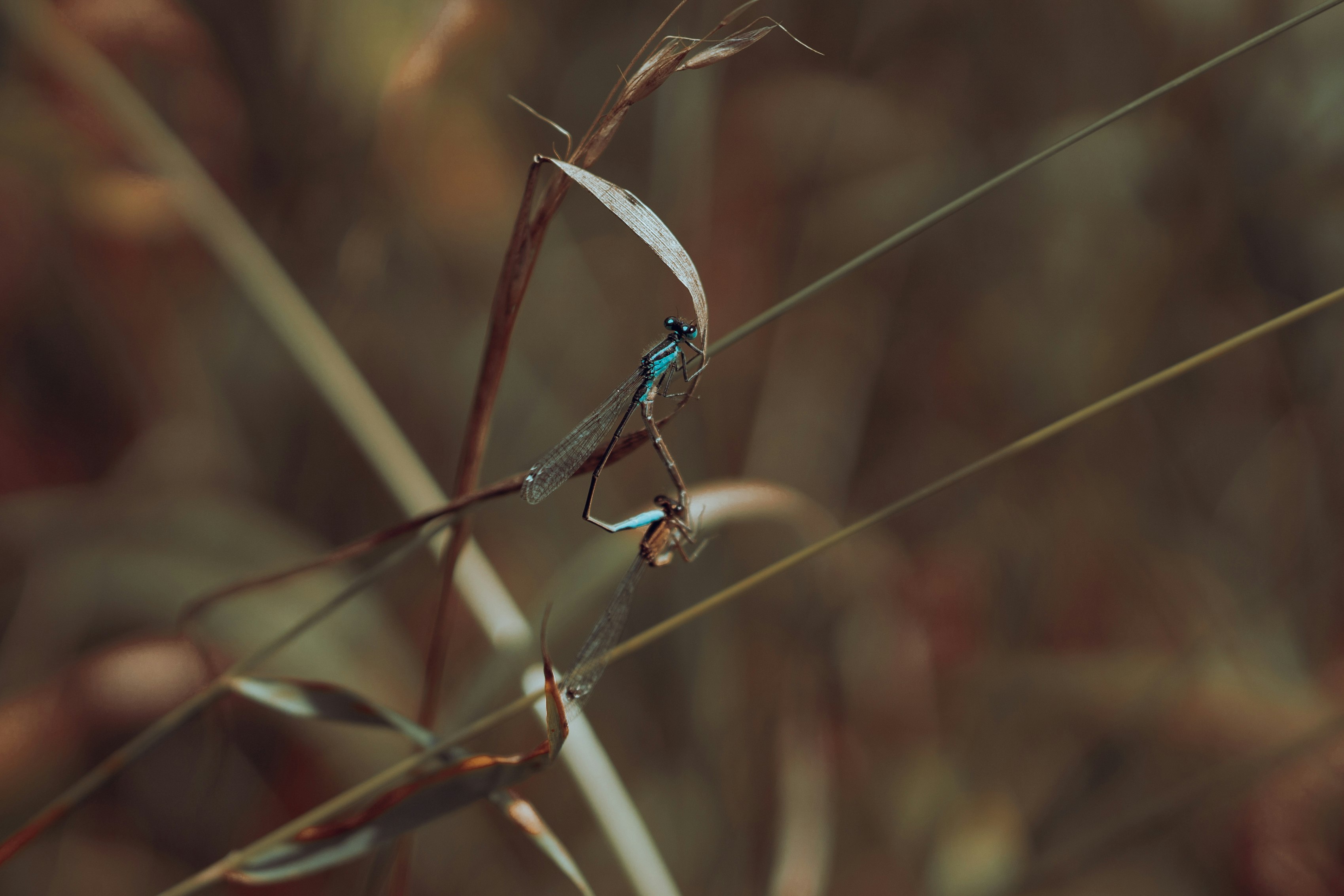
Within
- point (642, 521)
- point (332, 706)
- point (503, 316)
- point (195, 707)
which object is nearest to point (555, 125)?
point (503, 316)

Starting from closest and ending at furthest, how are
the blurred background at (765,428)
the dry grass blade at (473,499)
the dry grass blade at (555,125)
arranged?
the dry grass blade at (555,125) → the dry grass blade at (473,499) → the blurred background at (765,428)

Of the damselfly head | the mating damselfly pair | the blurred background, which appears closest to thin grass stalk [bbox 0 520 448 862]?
the mating damselfly pair

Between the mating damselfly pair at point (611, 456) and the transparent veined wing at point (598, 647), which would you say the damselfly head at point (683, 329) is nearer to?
the mating damselfly pair at point (611, 456)

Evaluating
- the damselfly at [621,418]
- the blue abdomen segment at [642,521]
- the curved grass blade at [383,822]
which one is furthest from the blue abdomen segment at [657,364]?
the curved grass blade at [383,822]

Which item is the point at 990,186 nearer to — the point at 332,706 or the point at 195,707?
the point at 332,706

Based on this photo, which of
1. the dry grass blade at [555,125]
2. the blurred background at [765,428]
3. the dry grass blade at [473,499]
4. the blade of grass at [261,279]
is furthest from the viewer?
the blurred background at [765,428]

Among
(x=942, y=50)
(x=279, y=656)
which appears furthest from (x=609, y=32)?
(x=279, y=656)

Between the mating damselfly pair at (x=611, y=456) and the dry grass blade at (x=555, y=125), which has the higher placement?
the dry grass blade at (x=555, y=125)
